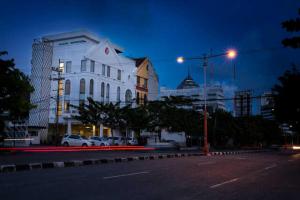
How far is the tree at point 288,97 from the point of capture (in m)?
38.7

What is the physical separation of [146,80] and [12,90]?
5051cm

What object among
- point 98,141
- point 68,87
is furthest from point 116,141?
point 68,87

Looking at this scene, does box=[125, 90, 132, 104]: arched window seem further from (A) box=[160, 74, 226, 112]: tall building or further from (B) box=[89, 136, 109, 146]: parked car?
(A) box=[160, 74, 226, 112]: tall building

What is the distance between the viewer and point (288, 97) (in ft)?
134

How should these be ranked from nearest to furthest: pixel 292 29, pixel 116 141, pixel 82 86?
pixel 292 29, pixel 116 141, pixel 82 86

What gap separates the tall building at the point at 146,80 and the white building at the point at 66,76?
11.0 m

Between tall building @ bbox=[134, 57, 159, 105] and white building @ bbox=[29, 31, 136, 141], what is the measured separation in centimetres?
1101

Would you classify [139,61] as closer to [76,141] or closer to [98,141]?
[98,141]

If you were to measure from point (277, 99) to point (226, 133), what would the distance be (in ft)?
74.3

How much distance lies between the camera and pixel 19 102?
29.2 meters

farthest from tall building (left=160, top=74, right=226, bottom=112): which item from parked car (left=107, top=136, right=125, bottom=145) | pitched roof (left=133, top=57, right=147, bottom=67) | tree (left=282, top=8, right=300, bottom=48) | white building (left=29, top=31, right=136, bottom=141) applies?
tree (left=282, top=8, right=300, bottom=48)

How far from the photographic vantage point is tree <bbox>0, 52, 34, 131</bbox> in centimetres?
2911

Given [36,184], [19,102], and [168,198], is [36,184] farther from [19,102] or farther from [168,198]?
[19,102]

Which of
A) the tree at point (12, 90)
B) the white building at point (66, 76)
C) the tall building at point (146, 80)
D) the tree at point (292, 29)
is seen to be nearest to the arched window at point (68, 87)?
the white building at point (66, 76)
